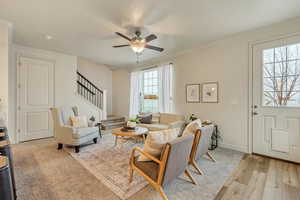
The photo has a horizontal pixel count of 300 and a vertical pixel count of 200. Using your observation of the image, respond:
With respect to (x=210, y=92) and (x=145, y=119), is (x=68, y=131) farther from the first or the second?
(x=210, y=92)

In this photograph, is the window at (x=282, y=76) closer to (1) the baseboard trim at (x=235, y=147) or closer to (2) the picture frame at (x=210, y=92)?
(2) the picture frame at (x=210, y=92)

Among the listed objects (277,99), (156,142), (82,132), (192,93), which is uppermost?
(192,93)

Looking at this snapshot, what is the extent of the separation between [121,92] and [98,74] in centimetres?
132

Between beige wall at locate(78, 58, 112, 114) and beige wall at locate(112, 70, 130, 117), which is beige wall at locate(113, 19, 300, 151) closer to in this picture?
beige wall at locate(112, 70, 130, 117)

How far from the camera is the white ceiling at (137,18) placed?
227 centimetres

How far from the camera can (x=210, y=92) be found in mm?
3881

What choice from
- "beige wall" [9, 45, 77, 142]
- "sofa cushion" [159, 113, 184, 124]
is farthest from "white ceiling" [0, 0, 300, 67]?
"sofa cushion" [159, 113, 184, 124]

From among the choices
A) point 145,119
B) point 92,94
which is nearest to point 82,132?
point 145,119

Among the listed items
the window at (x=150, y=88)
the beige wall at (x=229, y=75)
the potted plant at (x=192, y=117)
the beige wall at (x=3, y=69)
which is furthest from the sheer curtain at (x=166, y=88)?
the beige wall at (x=3, y=69)

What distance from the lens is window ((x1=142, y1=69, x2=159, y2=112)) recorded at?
543cm

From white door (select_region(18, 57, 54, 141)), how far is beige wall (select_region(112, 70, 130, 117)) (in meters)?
2.76

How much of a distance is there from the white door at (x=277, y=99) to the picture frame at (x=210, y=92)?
32.5 inches

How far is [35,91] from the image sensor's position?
4223 mm

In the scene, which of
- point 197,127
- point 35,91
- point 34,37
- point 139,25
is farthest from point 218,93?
point 35,91
